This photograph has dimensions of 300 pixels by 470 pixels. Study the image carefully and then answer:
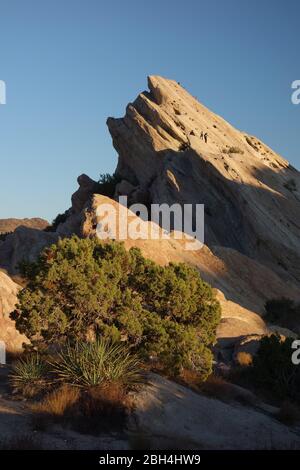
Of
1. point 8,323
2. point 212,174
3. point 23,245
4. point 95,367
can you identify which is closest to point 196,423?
point 95,367

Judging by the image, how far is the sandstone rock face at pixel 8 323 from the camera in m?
17.7

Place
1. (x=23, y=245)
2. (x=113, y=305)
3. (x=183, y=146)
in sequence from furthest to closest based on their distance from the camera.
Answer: (x=183, y=146), (x=23, y=245), (x=113, y=305)

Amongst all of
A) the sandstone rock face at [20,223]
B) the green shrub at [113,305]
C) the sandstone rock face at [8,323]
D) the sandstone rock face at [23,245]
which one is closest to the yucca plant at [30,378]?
the green shrub at [113,305]

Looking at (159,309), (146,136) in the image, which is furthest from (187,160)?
(159,309)

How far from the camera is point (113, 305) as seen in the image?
601 inches

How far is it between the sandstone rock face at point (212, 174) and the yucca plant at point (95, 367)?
2718 cm

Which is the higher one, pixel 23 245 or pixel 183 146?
pixel 183 146

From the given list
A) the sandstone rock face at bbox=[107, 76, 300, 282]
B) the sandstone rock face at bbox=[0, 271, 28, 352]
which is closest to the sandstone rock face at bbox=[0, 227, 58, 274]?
the sandstone rock face at bbox=[107, 76, 300, 282]

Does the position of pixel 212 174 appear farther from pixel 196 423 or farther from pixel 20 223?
pixel 20 223
